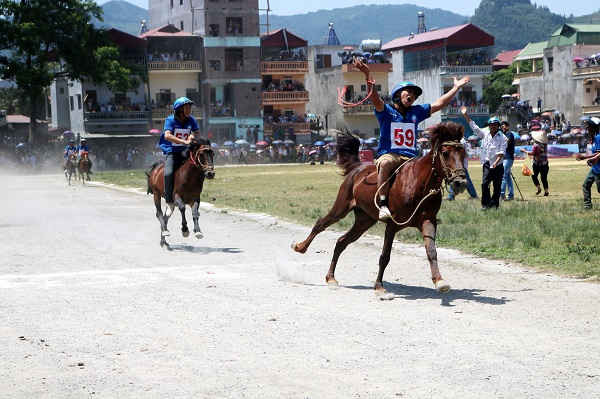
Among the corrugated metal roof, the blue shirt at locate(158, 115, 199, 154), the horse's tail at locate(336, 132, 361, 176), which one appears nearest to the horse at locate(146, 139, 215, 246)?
the blue shirt at locate(158, 115, 199, 154)

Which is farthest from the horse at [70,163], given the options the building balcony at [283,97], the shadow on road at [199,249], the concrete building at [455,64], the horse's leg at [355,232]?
the concrete building at [455,64]

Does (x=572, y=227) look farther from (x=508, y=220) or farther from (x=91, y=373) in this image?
(x=91, y=373)

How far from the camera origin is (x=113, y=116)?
229ft

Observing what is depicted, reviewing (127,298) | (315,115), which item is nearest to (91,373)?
(127,298)

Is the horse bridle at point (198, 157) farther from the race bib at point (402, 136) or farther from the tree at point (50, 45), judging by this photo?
the tree at point (50, 45)

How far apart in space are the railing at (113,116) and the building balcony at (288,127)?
11.8 meters

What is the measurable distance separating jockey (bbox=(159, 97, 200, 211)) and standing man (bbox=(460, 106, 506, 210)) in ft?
23.0

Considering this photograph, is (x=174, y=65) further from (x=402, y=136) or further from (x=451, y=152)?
(x=451, y=152)

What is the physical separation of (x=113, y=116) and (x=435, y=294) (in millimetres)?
63362

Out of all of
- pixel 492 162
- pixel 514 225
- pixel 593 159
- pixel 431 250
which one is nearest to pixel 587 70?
pixel 492 162

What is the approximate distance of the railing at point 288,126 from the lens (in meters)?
77.2

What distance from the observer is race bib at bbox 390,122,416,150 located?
9633mm

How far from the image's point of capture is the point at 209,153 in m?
14.2

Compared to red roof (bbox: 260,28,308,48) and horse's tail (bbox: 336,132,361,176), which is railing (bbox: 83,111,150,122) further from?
horse's tail (bbox: 336,132,361,176)
